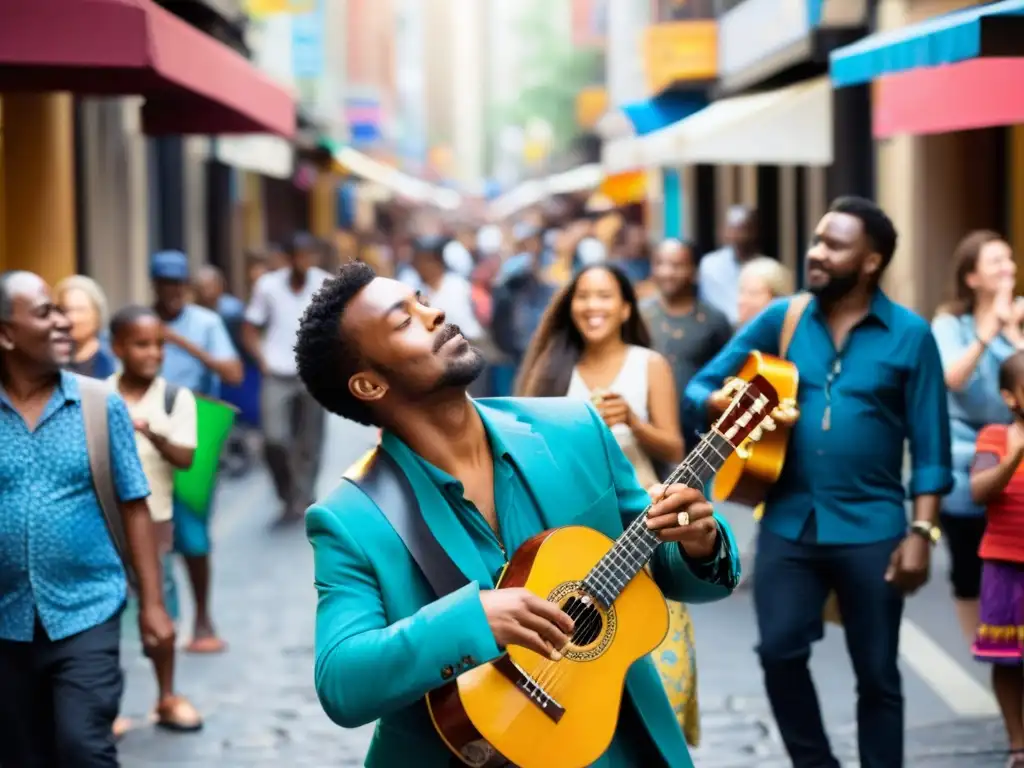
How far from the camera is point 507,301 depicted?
16.8 m

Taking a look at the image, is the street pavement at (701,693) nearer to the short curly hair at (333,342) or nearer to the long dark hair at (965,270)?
the long dark hair at (965,270)

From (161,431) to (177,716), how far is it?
1.15m

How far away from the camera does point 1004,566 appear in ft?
22.2

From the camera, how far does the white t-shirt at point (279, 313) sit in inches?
563

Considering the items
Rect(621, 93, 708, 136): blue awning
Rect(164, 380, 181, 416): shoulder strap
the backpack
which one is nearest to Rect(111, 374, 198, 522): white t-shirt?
Rect(164, 380, 181, 416): shoulder strap

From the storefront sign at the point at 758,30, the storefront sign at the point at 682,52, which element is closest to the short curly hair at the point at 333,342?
the storefront sign at the point at 758,30

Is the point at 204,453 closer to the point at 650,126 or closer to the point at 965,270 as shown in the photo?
the point at 965,270

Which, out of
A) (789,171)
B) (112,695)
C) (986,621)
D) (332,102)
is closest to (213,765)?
(112,695)

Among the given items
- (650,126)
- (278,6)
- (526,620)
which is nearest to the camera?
(526,620)

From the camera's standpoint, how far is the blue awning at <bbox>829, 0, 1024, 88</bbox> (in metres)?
6.71

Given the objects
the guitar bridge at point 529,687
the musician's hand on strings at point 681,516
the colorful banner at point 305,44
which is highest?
the colorful banner at point 305,44

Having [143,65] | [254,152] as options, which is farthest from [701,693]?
[254,152]

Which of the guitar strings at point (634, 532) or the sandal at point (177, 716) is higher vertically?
the guitar strings at point (634, 532)

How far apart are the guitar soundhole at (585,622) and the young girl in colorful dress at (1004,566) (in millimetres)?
3346
